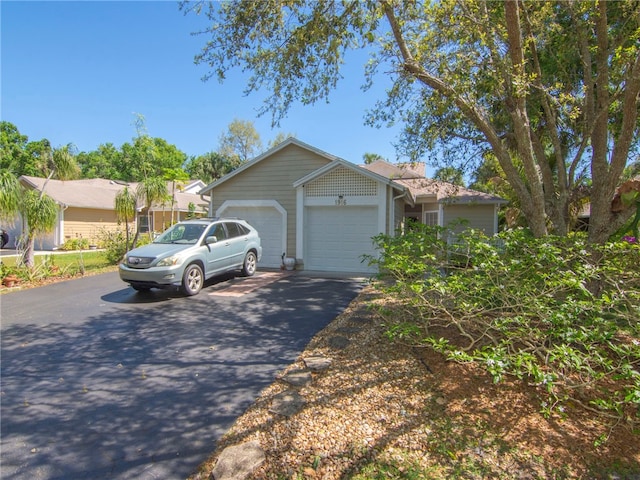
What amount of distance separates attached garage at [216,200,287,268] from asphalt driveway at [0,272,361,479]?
4.28 metres

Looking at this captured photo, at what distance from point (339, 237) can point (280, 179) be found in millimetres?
2986

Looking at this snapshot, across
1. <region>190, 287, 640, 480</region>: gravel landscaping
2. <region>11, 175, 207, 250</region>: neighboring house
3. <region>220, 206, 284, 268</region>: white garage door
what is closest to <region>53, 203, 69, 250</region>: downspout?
<region>11, 175, 207, 250</region>: neighboring house

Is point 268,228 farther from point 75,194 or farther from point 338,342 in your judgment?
point 75,194

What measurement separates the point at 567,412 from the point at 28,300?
994 cm

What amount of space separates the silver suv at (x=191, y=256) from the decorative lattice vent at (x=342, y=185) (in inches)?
103

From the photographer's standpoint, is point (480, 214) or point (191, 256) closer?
point (191, 256)

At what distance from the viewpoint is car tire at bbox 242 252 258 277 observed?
10383mm

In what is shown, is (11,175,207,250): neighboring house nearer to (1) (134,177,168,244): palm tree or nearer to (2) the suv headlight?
(1) (134,177,168,244): palm tree

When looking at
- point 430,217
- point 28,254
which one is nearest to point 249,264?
point 28,254

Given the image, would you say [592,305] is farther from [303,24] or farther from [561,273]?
[303,24]

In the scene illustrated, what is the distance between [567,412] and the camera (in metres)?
3.03

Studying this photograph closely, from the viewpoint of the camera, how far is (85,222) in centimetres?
1989

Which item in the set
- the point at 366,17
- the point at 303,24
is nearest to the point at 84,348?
the point at 303,24

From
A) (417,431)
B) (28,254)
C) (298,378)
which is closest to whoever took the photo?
(417,431)
